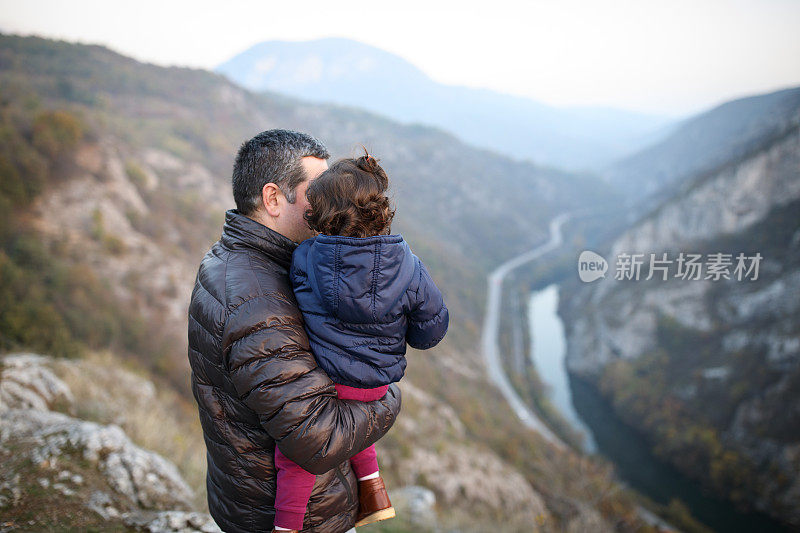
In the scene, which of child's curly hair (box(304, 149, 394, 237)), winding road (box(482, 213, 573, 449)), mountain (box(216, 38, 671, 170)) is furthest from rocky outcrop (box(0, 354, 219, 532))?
mountain (box(216, 38, 671, 170))

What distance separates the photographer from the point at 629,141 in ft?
632

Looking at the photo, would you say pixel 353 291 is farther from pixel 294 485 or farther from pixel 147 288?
pixel 147 288

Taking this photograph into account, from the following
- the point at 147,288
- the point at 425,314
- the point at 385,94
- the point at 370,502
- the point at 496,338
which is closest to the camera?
the point at 425,314

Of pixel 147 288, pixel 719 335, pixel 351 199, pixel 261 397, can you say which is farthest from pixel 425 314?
pixel 719 335

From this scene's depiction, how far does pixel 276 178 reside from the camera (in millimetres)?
1573

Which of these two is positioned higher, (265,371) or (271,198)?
(271,198)

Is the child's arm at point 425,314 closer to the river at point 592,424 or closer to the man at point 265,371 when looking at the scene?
the man at point 265,371

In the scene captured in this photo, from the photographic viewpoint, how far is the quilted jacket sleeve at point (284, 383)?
1.29 meters

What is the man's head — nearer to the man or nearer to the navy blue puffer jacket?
the man

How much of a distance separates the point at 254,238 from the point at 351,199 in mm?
386

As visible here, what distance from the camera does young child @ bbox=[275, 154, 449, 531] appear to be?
1.39 metres

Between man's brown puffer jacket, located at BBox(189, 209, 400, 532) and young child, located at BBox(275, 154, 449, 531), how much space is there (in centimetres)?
6

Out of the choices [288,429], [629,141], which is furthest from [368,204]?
[629,141]

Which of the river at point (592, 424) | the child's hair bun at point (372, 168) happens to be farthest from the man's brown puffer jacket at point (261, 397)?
the river at point (592, 424)
